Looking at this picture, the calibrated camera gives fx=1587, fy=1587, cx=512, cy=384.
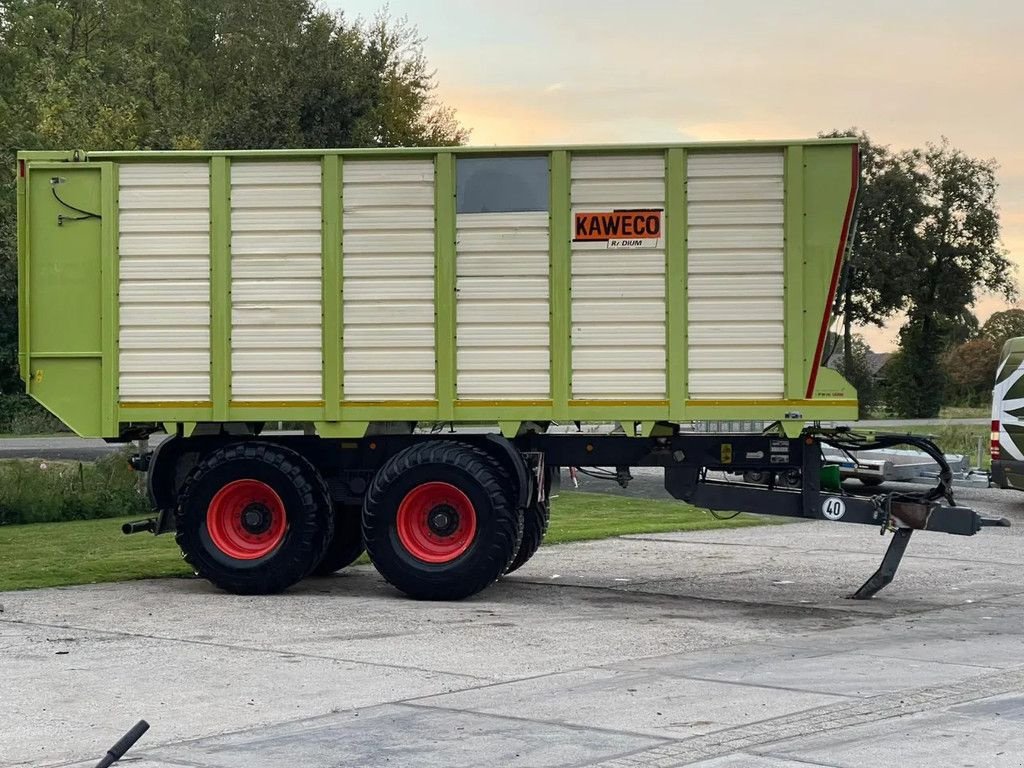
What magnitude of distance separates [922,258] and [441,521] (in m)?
52.6

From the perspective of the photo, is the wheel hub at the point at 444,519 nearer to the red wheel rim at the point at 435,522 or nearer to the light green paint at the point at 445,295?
the red wheel rim at the point at 435,522

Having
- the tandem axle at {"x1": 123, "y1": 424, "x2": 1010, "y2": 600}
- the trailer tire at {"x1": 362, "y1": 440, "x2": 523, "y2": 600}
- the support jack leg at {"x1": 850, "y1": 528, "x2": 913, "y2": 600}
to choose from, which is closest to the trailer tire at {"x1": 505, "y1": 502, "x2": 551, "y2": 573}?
the tandem axle at {"x1": 123, "y1": 424, "x2": 1010, "y2": 600}

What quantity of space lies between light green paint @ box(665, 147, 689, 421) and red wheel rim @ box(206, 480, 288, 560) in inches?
A: 141

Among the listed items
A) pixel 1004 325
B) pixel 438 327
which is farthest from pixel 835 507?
pixel 1004 325

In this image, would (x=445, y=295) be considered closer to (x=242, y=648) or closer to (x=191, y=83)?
(x=242, y=648)

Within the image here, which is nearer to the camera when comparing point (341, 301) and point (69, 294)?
point (341, 301)

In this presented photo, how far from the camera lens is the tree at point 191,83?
133 feet

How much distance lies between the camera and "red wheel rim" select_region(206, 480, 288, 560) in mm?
13914

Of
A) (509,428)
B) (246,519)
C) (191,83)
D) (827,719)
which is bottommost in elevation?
(827,719)

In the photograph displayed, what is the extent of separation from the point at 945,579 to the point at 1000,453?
320 inches

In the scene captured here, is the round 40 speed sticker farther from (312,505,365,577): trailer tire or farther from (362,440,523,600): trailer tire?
(312,505,365,577): trailer tire

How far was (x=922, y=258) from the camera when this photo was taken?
207 feet

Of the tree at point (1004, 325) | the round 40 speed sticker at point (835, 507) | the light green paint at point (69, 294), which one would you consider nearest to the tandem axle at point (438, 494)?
the round 40 speed sticker at point (835, 507)

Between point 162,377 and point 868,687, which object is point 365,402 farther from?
point 868,687
